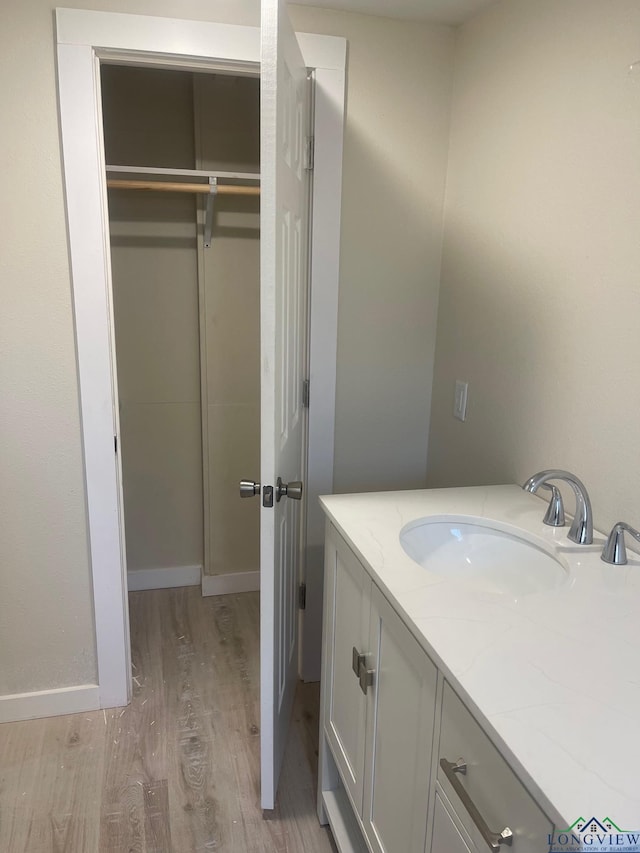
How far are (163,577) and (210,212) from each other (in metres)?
1.70

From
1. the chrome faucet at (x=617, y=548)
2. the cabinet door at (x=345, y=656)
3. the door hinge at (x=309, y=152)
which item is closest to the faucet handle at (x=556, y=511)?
the chrome faucet at (x=617, y=548)

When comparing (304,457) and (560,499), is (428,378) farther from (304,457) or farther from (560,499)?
(560,499)

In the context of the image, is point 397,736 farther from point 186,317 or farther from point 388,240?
point 186,317

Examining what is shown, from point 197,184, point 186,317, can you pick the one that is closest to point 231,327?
point 186,317

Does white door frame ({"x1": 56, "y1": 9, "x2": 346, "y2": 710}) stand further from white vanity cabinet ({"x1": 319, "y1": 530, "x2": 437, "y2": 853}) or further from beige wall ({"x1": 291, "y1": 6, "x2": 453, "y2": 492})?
white vanity cabinet ({"x1": 319, "y1": 530, "x2": 437, "y2": 853})

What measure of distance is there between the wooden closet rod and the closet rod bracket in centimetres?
3

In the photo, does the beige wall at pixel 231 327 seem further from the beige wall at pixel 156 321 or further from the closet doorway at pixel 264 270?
the closet doorway at pixel 264 270

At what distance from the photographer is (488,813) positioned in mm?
805

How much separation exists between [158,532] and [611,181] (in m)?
2.35

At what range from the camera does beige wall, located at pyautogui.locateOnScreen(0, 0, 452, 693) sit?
170cm

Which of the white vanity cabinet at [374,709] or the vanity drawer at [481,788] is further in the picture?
the white vanity cabinet at [374,709]

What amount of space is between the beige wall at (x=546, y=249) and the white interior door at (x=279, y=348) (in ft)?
1.73

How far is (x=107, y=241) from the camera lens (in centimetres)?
185

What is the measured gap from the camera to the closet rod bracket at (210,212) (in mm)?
2279
